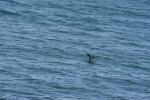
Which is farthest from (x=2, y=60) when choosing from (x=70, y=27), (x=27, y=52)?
(x=70, y=27)

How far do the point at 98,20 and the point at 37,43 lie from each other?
15.0m

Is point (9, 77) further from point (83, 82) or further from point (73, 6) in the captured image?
point (73, 6)

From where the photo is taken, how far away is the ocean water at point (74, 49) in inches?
1983

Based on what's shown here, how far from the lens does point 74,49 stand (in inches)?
2479

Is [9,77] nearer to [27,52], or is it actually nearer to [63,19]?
[27,52]

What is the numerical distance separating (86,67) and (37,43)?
27.1 ft

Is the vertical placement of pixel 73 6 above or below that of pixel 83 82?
above

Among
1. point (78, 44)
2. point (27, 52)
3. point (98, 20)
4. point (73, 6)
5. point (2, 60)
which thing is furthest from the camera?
point (73, 6)

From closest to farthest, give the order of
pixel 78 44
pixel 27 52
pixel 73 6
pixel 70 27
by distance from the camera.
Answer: pixel 27 52 → pixel 78 44 → pixel 70 27 → pixel 73 6

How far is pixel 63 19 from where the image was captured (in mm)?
74562

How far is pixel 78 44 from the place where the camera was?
65.1m

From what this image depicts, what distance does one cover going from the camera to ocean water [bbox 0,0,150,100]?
50375 mm

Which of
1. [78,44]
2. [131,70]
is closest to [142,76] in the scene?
[131,70]

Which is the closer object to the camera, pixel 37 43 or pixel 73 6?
pixel 37 43
